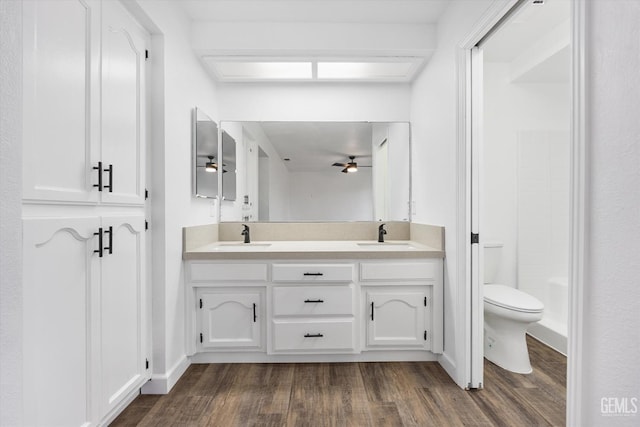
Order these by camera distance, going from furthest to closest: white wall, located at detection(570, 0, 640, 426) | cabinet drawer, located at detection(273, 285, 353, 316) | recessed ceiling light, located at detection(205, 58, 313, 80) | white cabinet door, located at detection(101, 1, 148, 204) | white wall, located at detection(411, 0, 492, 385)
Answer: recessed ceiling light, located at detection(205, 58, 313, 80), cabinet drawer, located at detection(273, 285, 353, 316), white wall, located at detection(411, 0, 492, 385), white cabinet door, located at detection(101, 1, 148, 204), white wall, located at detection(570, 0, 640, 426)

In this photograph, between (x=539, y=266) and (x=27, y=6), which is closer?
(x=27, y=6)

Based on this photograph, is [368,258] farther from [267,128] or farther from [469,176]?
[267,128]

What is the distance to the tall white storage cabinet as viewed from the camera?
110 centimetres

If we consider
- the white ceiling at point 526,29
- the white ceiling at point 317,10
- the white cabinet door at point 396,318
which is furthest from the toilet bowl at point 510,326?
the white ceiling at point 317,10

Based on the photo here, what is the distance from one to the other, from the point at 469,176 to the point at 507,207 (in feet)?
4.16

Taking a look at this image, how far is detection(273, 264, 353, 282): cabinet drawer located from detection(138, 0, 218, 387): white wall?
65cm

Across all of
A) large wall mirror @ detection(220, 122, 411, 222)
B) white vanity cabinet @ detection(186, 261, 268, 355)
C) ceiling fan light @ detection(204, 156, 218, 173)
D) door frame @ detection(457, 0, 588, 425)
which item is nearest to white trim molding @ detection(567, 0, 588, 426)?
door frame @ detection(457, 0, 588, 425)

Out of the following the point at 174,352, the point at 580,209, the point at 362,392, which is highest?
the point at 580,209

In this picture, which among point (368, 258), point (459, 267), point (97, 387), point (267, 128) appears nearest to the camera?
point (97, 387)

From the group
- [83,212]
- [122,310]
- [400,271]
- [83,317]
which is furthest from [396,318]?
[83,212]

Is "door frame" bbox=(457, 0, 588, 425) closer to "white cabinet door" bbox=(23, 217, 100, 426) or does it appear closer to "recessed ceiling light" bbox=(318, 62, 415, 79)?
"recessed ceiling light" bbox=(318, 62, 415, 79)

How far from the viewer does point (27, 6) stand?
107 centimetres

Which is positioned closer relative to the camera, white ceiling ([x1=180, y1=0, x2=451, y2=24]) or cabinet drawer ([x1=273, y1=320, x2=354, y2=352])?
white ceiling ([x1=180, y1=0, x2=451, y2=24])

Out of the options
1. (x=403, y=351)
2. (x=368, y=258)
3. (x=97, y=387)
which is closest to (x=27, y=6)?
(x=97, y=387)
